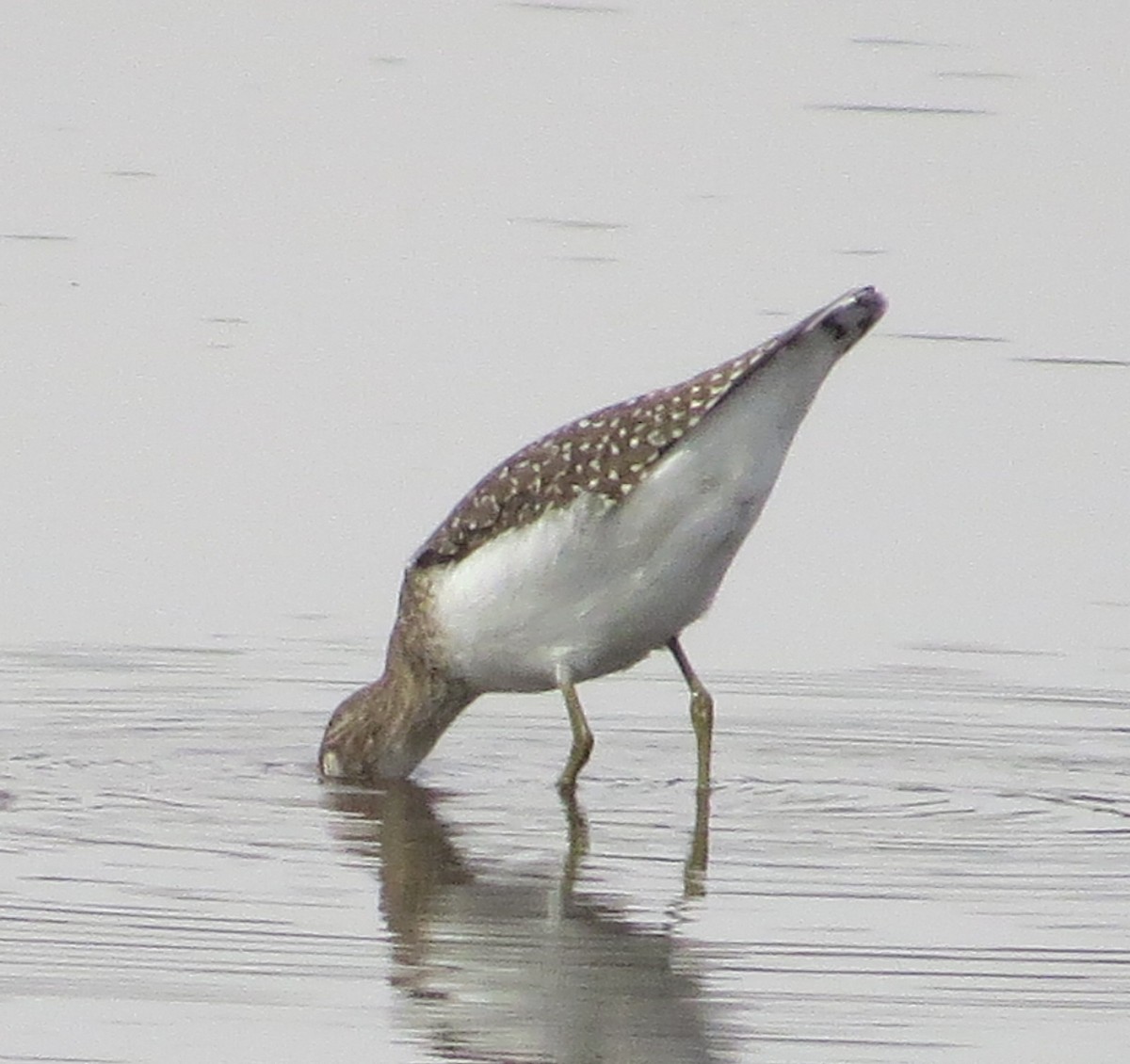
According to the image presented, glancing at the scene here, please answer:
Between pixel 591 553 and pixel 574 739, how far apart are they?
53 centimetres

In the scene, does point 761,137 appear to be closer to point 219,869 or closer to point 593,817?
point 593,817

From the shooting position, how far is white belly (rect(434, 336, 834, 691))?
10.5 metres

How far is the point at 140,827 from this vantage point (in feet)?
33.0

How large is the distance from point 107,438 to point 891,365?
3.05 m

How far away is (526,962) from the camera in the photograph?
29.0 feet

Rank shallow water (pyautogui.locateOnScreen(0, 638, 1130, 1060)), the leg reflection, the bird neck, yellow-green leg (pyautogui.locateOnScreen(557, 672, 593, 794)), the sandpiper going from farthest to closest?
1. the bird neck
2. yellow-green leg (pyautogui.locateOnScreen(557, 672, 593, 794))
3. the sandpiper
4. the leg reflection
5. shallow water (pyautogui.locateOnScreen(0, 638, 1130, 1060))

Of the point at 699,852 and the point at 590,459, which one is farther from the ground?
the point at 590,459

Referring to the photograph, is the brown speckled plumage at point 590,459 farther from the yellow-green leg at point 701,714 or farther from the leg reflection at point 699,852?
the leg reflection at point 699,852

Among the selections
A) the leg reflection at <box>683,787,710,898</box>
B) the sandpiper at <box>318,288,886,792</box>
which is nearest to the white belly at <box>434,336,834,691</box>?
the sandpiper at <box>318,288,886,792</box>

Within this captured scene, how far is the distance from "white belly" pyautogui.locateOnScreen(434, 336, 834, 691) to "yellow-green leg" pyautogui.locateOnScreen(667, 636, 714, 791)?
0.44 ft

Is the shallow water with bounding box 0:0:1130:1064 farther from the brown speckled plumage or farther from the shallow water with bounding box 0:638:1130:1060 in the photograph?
the brown speckled plumage

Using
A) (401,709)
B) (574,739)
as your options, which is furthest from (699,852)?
(401,709)

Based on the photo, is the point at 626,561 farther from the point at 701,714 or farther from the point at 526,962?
the point at 526,962

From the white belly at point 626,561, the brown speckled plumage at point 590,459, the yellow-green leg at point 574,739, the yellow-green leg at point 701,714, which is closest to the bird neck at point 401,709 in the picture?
the white belly at point 626,561
